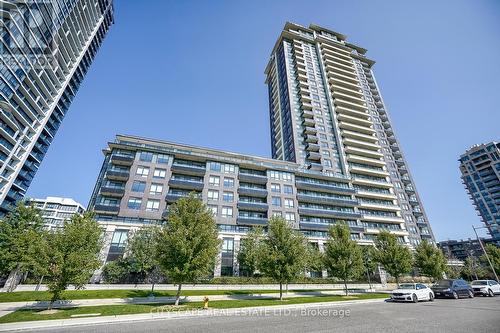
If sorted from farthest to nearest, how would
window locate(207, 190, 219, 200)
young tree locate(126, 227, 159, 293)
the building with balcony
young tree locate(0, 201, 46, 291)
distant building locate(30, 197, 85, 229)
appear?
distant building locate(30, 197, 85, 229) < window locate(207, 190, 219, 200) < the building with balcony < young tree locate(126, 227, 159, 293) < young tree locate(0, 201, 46, 291)

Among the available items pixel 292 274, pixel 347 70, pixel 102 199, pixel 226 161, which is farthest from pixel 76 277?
pixel 347 70

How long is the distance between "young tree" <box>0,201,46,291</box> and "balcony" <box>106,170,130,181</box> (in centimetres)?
1423

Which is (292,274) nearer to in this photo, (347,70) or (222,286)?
(222,286)

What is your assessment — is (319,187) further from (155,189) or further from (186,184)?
(155,189)

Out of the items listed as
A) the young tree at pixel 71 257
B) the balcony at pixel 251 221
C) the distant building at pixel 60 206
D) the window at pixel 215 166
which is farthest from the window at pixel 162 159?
the distant building at pixel 60 206

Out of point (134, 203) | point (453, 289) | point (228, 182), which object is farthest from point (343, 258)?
point (134, 203)

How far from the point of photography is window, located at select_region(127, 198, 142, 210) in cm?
4238

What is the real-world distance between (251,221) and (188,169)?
1794 cm

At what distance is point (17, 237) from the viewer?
26.9 metres

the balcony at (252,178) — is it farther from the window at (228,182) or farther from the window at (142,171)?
the window at (142,171)

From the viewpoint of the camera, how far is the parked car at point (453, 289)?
72.4 feet

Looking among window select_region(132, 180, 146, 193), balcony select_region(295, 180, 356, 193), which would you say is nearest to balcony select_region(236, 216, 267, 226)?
balcony select_region(295, 180, 356, 193)

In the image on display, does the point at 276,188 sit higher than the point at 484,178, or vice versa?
the point at 484,178

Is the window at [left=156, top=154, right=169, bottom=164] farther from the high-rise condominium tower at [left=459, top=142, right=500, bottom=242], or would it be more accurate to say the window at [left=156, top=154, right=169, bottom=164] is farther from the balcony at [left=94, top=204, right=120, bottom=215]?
the high-rise condominium tower at [left=459, top=142, right=500, bottom=242]
